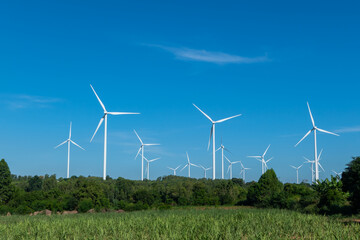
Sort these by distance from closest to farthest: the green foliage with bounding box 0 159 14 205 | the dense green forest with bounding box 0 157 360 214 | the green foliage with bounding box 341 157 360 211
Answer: the green foliage with bounding box 341 157 360 211
the dense green forest with bounding box 0 157 360 214
the green foliage with bounding box 0 159 14 205

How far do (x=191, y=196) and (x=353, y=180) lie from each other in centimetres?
4144

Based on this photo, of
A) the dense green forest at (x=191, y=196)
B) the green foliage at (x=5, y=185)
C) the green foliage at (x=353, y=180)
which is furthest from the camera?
the green foliage at (x=5, y=185)

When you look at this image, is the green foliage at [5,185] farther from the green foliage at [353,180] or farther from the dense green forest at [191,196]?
the green foliage at [353,180]

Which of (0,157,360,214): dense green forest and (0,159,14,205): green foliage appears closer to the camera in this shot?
(0,157,360,214): dense green forest

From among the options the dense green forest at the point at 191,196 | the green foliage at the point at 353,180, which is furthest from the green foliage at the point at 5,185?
the green foliage at the point at 353,180

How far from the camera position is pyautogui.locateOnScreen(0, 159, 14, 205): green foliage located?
8194cm

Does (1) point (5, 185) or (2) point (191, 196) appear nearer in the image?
(1) point (5, 185)

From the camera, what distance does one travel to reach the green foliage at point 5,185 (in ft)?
269

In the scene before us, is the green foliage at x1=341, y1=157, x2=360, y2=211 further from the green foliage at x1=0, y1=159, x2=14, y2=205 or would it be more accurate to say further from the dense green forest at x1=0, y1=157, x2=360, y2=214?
the green foliage at x1=0, y1=159, x2=14, y2=205

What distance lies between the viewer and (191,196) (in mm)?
84250

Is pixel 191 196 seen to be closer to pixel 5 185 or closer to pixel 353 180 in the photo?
pixel 5 185

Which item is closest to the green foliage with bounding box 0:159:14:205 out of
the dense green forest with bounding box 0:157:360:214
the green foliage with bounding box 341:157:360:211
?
the dense green forest with bounding box 0:157:360:214

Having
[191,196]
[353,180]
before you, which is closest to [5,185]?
[191,196]

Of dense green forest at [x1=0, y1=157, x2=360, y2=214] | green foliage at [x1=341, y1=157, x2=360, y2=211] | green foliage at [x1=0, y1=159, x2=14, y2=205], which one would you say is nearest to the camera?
green foliage at [x1=341, y1=157, x2=360, y2=211]
